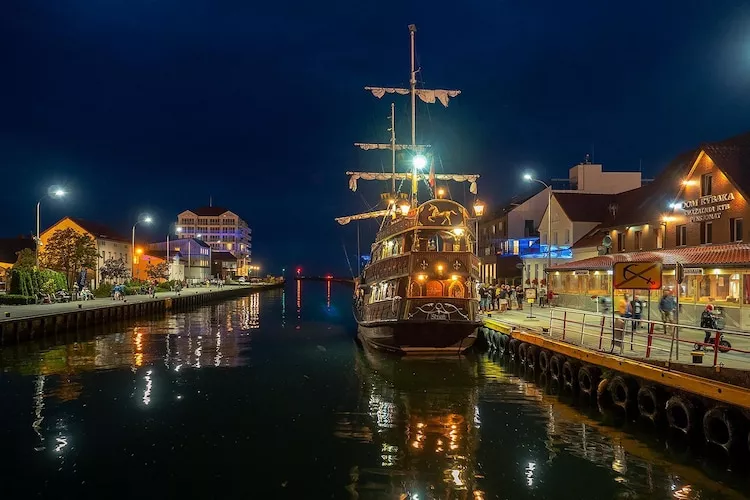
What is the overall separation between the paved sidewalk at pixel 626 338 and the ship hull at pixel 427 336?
2781mm

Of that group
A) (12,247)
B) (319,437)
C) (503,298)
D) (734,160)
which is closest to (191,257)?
(12,247)

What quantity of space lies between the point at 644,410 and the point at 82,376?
2141 centimetres

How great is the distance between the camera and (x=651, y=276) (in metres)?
18.6

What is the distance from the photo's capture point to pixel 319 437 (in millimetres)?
17516

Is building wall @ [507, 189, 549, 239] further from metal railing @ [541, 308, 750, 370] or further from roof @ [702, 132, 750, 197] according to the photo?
metal railing @ [541, 308, 750, 370]

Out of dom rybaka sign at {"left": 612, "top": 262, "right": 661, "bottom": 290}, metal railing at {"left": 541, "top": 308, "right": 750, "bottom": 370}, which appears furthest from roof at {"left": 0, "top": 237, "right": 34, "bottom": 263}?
dom rybaka sign at {"left": 612, "top": 262, "right": 661, "bottom": 290}

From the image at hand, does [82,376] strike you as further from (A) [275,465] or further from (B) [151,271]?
(B) [151,271]

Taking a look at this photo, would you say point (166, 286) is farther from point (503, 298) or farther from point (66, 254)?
point (503, 298)

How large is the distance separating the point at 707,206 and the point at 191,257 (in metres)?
131

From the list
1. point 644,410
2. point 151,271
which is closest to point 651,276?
point 644,410

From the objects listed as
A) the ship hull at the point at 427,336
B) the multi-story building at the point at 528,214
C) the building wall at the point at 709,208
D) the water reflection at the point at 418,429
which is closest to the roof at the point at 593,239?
the building wall at the point at 709,208

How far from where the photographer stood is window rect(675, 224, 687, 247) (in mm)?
37375

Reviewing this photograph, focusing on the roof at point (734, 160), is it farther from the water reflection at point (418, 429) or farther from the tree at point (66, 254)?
the tree at point (66, 254)

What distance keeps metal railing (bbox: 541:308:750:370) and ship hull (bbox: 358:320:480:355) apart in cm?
462
